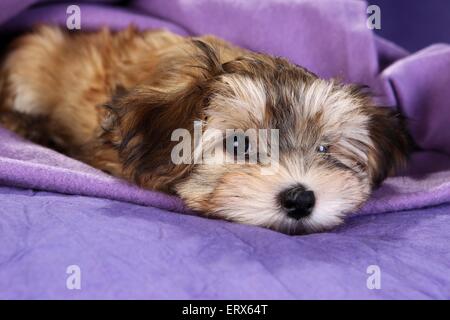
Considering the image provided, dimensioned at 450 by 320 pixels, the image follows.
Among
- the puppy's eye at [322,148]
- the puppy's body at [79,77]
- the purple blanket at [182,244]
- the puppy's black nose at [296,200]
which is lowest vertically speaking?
the purple blanket at [182,244]

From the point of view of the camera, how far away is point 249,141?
180 cm

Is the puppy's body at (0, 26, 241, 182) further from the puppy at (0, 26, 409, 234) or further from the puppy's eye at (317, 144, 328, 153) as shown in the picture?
the puppy's eye at (317, 144, 328, 153)

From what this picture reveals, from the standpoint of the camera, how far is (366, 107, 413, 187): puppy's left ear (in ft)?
6.97

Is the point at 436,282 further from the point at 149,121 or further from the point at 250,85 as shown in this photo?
the point at 149,121

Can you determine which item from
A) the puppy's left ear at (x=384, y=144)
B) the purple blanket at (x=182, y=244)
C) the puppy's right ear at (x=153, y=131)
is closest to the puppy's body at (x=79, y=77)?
the puppy's right ear at (x=153, y=131)

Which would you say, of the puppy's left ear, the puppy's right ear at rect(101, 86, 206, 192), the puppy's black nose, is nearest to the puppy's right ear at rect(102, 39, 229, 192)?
the puppy's right ear at rect(101, 86, 206, 192)

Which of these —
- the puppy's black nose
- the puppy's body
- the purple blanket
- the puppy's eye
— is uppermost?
the puppy's body

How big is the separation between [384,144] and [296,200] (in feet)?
2.22

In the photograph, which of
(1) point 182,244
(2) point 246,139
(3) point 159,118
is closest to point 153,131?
(3) point 159,118

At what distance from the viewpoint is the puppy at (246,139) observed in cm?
169

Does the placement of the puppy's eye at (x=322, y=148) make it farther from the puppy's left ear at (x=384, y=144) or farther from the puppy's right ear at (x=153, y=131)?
the puppy's right ear at (x=153, y=131)

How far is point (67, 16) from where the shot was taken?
287 cm

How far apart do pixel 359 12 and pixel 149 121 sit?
1.45 metres
